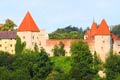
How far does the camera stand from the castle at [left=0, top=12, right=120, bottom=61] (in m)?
77.8

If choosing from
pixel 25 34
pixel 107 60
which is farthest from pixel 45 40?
pixel 107 60

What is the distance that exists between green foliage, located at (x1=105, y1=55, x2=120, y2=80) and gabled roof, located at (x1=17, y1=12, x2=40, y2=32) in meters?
9.72

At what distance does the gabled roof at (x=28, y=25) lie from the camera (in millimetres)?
79938

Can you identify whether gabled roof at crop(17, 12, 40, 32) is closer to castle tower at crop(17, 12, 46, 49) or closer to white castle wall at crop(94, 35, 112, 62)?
castle tower at crop(17, 12, 46, 49)

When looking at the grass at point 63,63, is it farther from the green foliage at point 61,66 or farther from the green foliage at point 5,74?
the green foliage at point 5,74

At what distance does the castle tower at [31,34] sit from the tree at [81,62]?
149 inches

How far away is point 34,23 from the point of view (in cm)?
8125

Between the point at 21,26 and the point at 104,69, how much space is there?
11.1 metres

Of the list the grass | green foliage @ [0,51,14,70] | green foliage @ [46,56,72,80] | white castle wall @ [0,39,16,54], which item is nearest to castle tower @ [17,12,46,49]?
white castle wall @ [0,39,16,54]

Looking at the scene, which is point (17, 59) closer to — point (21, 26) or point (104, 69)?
point (21, 26)

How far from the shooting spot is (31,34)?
7956 cm

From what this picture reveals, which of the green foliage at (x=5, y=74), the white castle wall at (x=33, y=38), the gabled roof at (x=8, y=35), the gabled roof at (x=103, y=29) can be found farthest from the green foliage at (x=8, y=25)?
the green foliage at (x=5, y=74)

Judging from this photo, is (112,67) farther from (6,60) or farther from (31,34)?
(6,60)

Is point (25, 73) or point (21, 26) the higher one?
point (21, 26)
